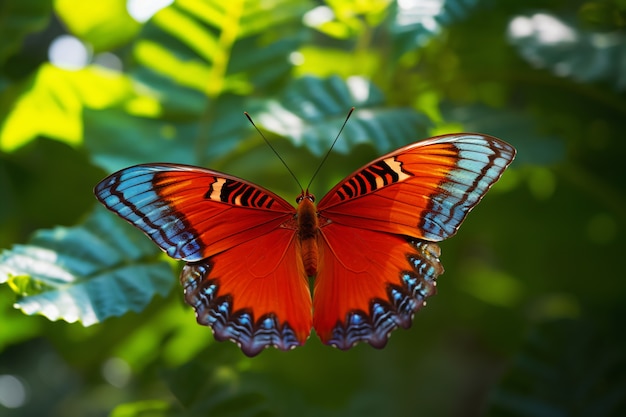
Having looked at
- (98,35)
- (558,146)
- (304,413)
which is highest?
(98,35)

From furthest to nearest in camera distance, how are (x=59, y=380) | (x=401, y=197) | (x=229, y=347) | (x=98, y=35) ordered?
(x=59, y=380)
(x=98, y=35)
(x=229, y=347)
(x=401, y=197)

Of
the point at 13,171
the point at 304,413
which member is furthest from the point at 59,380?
the point at 304,413

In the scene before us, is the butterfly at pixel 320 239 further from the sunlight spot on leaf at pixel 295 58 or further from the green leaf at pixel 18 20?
the green leaf at pixel 18 20

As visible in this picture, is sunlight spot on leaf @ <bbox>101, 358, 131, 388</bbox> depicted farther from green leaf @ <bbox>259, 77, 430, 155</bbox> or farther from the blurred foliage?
green leaf @ <bbox>259, 77, 430, 155</bbox>

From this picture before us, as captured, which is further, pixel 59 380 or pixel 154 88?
pixel 59 380

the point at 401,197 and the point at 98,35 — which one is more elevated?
the point at 98,35

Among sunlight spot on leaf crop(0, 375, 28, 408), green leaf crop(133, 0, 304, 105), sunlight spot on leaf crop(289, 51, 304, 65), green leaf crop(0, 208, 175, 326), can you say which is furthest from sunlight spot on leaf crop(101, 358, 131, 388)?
sunlight spot on leaf crop(289, 51, 304, 65)

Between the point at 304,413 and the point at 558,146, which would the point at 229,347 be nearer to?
the point at 304,413

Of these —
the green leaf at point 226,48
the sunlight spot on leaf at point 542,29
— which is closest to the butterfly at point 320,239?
the green leaf at point 226,48
